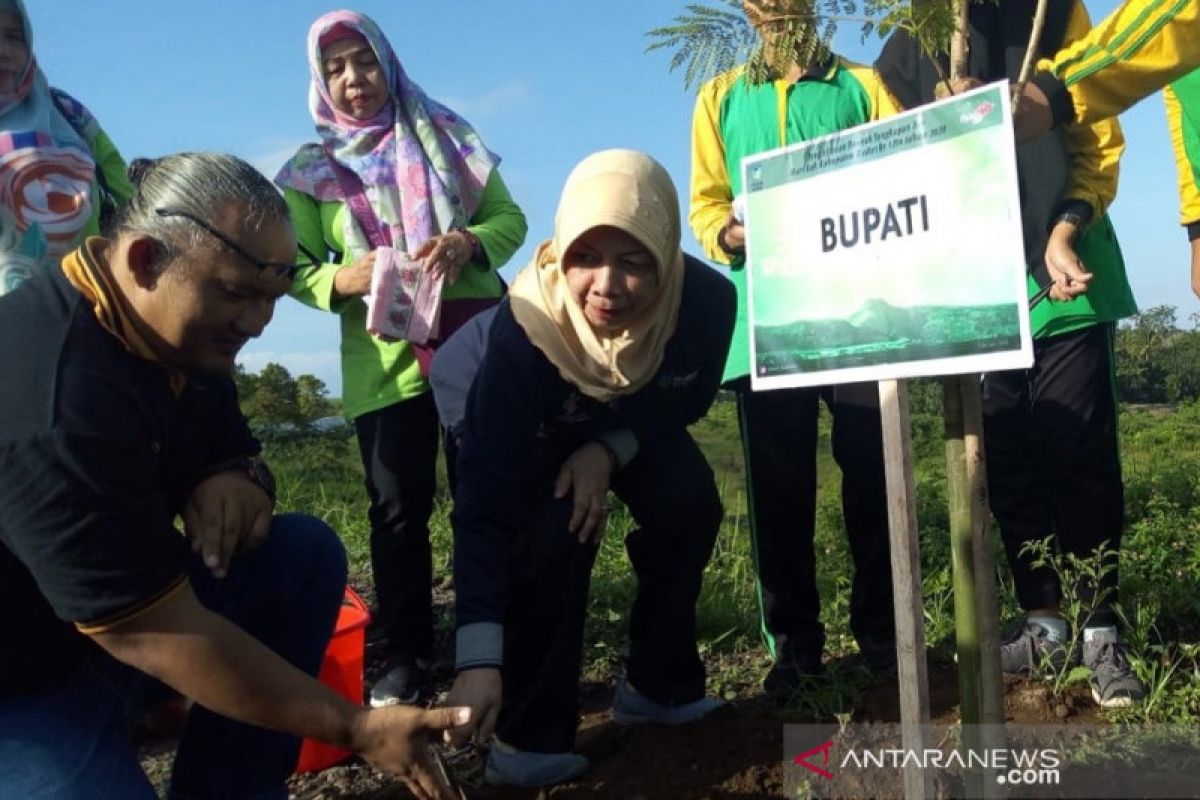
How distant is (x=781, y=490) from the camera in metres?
2.71

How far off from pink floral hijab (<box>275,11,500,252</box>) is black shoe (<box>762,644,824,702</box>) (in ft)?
4.91

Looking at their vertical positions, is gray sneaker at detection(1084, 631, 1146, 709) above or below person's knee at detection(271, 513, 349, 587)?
below

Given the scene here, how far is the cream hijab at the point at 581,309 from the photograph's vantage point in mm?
2203

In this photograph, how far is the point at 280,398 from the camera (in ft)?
28.4

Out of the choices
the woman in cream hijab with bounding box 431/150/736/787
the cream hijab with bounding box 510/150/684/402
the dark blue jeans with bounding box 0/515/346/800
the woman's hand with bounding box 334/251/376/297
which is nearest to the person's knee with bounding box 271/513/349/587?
the dark blue jeans with bounding box 0/515/346/800

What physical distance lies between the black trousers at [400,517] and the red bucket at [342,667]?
0.91 feet

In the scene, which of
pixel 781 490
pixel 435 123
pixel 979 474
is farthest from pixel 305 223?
pixel 979 474

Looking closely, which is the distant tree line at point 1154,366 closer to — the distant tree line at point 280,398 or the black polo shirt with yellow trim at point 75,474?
the distant tree line at point 280,398

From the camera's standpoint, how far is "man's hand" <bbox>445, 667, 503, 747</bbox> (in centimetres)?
191

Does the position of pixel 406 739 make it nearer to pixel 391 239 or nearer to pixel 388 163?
pixel 391 239

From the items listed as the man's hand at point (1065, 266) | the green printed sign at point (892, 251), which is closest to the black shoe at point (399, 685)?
the green printed sign at point (892, 251)

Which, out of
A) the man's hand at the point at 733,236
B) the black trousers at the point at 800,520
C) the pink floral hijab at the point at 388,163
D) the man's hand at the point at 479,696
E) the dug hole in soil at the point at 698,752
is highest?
the pink floral hijab at the point at 388,163

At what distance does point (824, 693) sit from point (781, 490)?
20.3 inches

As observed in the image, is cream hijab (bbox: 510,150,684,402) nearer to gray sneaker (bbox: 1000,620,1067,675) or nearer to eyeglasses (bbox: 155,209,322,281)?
eyeglasses (bbox: 155,209,322,281)
